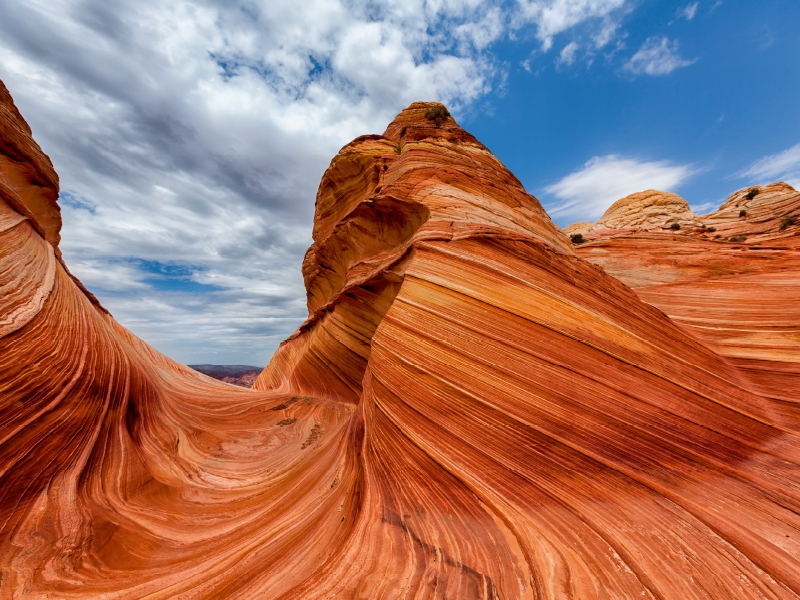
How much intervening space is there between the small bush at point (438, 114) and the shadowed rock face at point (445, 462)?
459 cm

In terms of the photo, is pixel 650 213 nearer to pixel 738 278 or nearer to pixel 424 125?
pixel 738 278

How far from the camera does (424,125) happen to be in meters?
9.79

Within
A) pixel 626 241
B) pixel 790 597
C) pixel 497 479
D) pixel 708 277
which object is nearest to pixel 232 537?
pixel 497 479

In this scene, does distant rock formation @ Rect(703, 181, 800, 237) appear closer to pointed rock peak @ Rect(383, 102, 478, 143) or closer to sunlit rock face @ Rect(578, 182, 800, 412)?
sunlit rock face @ Rect(578, 182, 800, 412)

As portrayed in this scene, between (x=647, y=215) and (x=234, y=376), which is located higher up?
(x=647, y=215)

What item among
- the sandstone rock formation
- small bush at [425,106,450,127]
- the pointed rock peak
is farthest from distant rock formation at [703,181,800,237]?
small bush at [425,106,450,127]

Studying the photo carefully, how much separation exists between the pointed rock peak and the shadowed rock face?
3.52m

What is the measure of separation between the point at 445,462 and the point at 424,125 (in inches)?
381

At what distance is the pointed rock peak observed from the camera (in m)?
9.36

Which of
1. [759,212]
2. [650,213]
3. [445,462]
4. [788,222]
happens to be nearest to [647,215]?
[650,213]

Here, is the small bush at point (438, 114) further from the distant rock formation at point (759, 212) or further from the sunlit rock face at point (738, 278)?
the distant rock formation at point (759, 212)

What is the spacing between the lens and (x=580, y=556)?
8.34ft

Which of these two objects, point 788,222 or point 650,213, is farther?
point 650,213

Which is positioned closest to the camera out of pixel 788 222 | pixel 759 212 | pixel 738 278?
pixel 738 278
